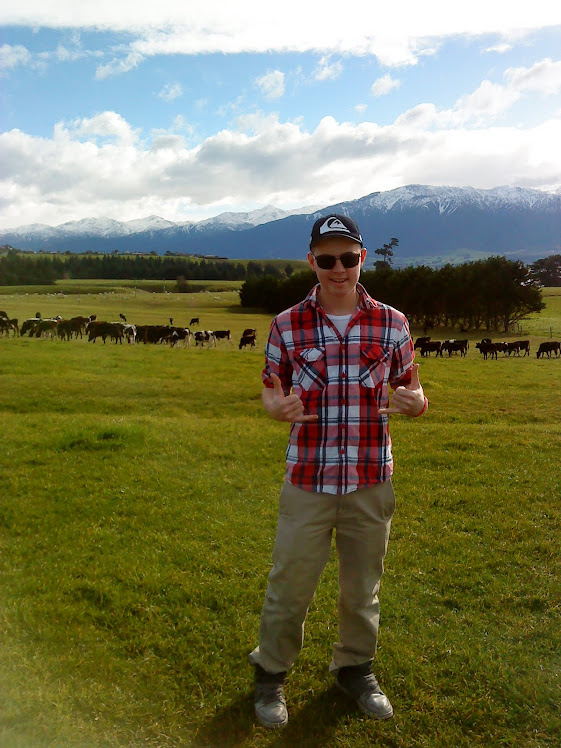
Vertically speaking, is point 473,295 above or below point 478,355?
above

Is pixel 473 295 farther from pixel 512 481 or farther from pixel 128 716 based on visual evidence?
pixel 128 716

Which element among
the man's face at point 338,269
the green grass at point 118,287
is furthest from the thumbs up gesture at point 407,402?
the green grass at point 118,287

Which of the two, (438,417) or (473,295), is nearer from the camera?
(438,417)

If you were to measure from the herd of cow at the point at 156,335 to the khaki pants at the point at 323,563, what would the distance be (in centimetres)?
2919

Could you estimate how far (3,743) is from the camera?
311cm

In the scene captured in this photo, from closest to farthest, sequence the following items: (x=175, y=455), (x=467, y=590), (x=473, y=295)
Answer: (x=467, y=590), (x=175, y=455), (x=473, y=295)

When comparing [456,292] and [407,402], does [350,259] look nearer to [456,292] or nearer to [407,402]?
[407,402]

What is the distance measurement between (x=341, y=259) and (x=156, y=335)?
31.6 metres

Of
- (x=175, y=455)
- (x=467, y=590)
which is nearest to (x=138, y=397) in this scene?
(x=175, y=455)

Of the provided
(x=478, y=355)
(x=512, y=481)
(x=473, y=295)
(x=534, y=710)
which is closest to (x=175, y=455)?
(x=512, y=481)

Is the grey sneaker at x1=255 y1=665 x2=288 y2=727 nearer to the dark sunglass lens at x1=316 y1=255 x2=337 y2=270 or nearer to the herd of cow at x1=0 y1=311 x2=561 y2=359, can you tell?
the dark sunglass lens at x1=316 y1=255 x2=337 y2=270

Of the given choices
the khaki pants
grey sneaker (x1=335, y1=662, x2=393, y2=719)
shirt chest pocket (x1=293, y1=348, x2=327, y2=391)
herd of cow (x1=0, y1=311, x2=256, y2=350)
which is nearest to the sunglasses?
shirt chest pocket (x1=293, y1=348, x2=327, y2=391)

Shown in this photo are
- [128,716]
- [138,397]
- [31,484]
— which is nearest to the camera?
[128,716]

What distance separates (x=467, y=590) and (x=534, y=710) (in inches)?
58.4
